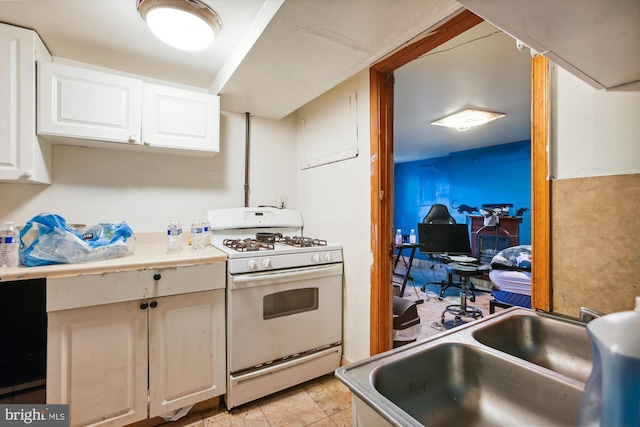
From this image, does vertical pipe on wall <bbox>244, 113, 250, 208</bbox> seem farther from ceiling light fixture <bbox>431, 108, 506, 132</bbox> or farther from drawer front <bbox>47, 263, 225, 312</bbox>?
ceiling light fixture <bbox>431, 108, 506, 132</bbox>

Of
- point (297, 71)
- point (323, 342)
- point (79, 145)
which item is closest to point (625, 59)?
point (297, 71)

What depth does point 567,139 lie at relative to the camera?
983 mm

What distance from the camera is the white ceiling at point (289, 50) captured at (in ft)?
4.20

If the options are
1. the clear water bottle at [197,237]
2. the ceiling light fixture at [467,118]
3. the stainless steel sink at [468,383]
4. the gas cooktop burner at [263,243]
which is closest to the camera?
the stainless steel sink at [468,383]

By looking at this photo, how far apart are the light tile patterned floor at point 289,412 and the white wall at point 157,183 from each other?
4.47 feet

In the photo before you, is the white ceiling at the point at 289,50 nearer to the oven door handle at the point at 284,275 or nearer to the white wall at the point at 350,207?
the white wall at the point at 350,207

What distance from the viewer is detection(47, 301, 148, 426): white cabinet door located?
1.31m

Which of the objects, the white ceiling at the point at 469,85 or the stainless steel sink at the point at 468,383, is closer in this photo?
the stainless steel sink at the point at 468,383

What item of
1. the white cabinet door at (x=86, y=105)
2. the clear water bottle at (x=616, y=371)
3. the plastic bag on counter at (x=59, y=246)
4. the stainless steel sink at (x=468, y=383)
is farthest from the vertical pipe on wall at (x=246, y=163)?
the clear water bottle at (x=616, y=371)

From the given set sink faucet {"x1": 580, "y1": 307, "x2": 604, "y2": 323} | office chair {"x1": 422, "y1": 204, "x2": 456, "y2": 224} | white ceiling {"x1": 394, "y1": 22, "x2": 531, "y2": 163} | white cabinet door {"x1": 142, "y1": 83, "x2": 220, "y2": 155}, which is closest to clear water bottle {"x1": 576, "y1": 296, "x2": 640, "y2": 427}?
sink faucet {"x1": 580, "y1": 307, "x2": 604, "y2": 323}

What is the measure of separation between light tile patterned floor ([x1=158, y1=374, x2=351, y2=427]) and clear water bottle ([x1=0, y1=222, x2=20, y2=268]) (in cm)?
118

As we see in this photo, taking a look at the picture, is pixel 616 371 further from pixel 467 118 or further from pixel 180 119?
pixel 467 118

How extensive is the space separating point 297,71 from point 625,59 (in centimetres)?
149

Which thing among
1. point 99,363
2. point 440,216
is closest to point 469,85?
point 440,216
